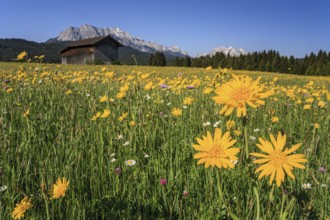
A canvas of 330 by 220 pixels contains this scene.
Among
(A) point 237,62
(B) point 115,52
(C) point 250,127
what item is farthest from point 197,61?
(C) point 250,127

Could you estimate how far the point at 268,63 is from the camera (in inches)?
1976

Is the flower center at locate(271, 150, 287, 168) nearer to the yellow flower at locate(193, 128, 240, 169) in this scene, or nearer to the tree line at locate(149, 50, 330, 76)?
the yellow flower at locate(193, 128, 240, 169)

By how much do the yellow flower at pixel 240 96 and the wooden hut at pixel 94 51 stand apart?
43.5 metres

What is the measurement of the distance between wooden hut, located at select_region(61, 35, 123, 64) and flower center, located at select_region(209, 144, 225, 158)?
4366 cm

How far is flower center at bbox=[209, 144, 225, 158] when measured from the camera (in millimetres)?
1109

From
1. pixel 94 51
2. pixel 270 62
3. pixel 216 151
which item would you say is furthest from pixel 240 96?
pixel 270 62

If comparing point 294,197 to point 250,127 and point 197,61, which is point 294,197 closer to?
point 250,127

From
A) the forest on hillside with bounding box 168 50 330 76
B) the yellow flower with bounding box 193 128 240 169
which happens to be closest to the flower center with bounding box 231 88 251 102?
the yellow flower with bounding box 193 128 240 169

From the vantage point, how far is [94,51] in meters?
44.5

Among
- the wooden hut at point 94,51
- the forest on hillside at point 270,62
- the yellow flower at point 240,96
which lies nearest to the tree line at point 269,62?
the forest on hillside at point 270,62

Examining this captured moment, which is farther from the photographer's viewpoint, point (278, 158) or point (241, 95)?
point (241, 95)

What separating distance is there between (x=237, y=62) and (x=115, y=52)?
22927mm

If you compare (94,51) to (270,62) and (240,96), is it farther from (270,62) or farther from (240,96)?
(240,96)

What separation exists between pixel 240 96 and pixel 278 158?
314 mm
